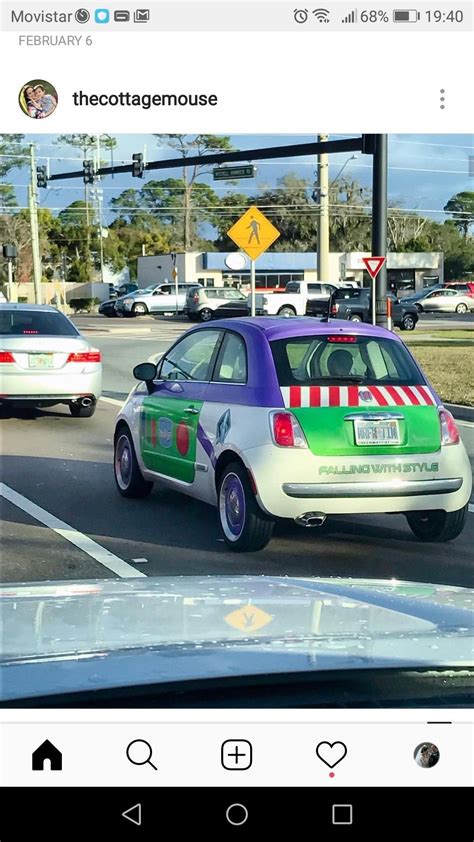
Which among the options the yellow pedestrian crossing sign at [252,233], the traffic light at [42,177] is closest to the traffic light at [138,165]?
the traffic light at [42,177]

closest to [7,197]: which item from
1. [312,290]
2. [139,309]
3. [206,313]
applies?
[139,309]

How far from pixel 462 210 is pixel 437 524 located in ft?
333

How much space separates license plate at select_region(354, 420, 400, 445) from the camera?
291 inches

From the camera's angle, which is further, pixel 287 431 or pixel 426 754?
pixel 287 431

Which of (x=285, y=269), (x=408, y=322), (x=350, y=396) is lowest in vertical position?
(x=408, y=322)

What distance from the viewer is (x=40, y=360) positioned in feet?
46.3

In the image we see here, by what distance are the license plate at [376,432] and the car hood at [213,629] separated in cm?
350

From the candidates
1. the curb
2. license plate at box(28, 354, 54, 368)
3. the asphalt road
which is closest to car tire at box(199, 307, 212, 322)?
the curb

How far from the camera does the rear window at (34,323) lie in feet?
48.0

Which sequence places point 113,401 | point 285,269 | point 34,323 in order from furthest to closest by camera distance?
point 285,269, point 113,401, point 34,323

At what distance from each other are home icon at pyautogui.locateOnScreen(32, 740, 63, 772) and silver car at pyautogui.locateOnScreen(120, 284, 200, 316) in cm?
5520

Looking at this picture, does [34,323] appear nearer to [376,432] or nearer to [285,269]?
[376,432]
